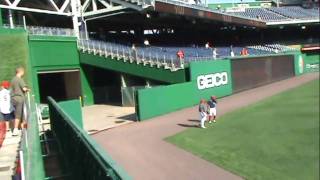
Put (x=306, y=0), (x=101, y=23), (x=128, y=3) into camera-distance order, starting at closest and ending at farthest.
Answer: (x=128, y=3), (x=101, y=23), (x=306, y=0)

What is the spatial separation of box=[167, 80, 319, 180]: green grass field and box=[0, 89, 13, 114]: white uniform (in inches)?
215

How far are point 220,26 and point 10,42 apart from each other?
27.9 metres

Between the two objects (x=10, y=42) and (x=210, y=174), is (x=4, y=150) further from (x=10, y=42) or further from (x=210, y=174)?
(x=10, y=42)

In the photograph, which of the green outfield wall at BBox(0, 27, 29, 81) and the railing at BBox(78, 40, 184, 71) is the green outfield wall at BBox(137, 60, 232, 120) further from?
the green outfield wall at BBox(0, 27, 29, 81)

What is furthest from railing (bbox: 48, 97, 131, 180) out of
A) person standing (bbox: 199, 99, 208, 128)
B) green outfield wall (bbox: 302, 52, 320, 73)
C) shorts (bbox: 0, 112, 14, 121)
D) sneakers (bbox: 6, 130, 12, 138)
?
green outfield wall (bbox: 302, 52, 320, 73)

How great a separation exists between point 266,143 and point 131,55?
1909 cm

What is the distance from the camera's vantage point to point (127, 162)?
1537 cm

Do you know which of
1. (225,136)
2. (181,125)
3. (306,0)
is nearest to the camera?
(225,136)

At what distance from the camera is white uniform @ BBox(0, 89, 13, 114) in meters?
11.0

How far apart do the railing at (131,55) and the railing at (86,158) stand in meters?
21.2

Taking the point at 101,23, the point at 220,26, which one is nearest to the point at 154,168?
the point at 101,23

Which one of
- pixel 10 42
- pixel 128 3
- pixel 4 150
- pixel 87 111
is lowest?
pixel 87 111

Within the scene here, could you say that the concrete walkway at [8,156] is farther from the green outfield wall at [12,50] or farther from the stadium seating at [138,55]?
the stadium seating at [138,55]

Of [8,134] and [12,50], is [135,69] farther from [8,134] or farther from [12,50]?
[8,134]
